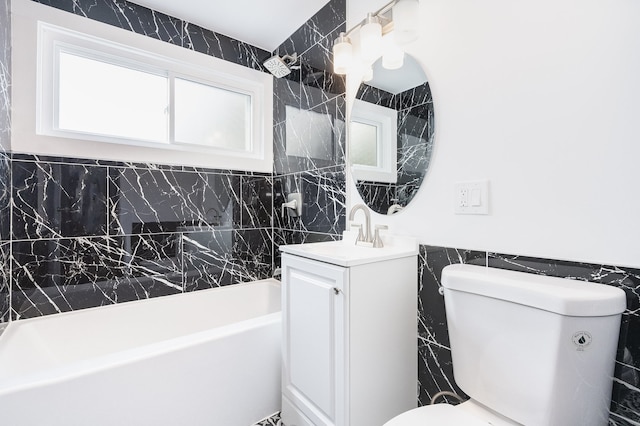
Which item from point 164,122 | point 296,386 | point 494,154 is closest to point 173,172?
point 164,122

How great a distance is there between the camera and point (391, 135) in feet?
4.96

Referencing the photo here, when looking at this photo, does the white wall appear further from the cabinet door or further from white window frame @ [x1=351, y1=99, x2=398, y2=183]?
the cabinet door

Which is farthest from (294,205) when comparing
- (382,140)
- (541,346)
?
(541,346)

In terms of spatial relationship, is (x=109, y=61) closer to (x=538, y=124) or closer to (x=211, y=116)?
(x=211, y=116)

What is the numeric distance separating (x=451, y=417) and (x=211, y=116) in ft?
8.05

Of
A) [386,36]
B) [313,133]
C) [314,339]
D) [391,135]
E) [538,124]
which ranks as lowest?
[314,339]

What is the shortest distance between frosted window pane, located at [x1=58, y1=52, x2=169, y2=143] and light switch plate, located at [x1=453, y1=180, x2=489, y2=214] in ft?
6.50

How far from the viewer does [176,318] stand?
2.02 m

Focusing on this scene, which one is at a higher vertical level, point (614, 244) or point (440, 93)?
point (440, 93)

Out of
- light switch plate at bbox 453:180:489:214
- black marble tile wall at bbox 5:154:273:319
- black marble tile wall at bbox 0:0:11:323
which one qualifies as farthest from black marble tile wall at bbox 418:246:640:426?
black marble tile wall at bbox 0:0:11:323

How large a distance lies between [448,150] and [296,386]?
1.30m

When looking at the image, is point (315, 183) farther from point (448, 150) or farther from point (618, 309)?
point (618, 309)

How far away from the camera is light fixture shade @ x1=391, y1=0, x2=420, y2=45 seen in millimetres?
1285

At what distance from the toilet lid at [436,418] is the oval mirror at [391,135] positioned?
2.78 feet
